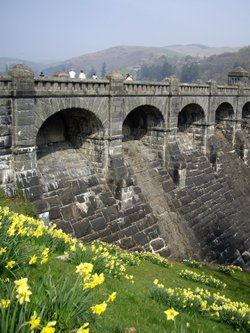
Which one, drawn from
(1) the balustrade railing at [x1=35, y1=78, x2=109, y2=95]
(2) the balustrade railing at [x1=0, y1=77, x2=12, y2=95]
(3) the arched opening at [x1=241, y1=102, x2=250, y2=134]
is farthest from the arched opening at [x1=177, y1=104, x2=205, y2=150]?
(2) the balustrade railing at [x1=0, y1=77, x2=12, y2=95]

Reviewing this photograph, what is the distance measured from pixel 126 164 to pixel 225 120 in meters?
13.1

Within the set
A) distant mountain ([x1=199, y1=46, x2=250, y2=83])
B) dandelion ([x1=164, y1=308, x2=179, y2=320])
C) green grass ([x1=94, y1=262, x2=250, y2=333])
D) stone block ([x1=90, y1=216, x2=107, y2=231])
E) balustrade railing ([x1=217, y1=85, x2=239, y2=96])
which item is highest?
distant mountain ([x1=199, y1=46, x2=250, y2=83])

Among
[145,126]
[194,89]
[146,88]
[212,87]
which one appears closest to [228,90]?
[212,87]

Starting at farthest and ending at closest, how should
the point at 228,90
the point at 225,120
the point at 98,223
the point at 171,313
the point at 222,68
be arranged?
the point at 222,68
the point at 225,120
the point at 228,90
the point at 98,223
the point at 171,313

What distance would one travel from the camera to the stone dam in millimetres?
13578

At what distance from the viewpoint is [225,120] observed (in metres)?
29.5

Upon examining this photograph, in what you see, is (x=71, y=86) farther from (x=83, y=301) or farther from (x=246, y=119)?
(x=246, y=119)

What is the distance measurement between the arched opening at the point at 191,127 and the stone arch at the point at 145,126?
12.5 feet

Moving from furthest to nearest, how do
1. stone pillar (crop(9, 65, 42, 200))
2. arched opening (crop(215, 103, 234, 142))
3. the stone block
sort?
1. arched opening (crop(215, 103, 234, 142))
2. the stone block
3. stone pillar (crop(9, 65, 42, 200))

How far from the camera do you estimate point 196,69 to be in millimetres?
147000

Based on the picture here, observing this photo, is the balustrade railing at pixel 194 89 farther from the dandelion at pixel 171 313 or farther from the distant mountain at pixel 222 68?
the distant mountain at pixel 222 68

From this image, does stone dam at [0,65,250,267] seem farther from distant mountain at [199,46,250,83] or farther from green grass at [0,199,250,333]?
distant mountain at [199,46,250,83]

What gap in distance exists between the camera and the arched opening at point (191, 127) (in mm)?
25044

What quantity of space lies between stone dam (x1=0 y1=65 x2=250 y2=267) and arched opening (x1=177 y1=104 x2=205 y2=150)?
2.7 inches
